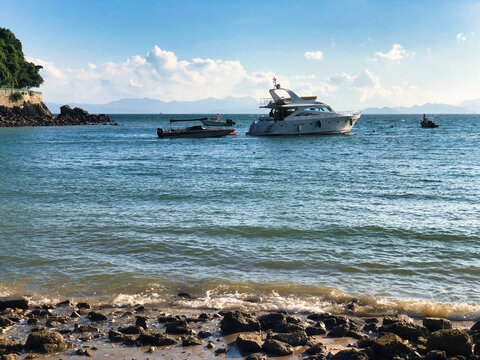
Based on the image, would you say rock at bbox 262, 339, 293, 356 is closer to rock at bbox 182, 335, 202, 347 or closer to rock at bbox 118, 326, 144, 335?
rock at bbox 182, 335, 202, 347

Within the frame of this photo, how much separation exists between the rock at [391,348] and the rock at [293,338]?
1067mm

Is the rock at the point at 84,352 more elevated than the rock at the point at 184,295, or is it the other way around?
the rock at the point at 84,352

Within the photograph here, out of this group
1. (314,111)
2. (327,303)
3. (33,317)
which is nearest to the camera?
(33,317)

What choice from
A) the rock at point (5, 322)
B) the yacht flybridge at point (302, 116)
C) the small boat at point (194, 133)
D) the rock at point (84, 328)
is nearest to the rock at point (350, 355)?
the rock at point (84, 328)

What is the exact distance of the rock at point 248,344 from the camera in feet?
22.0

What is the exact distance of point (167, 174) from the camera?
28.1m

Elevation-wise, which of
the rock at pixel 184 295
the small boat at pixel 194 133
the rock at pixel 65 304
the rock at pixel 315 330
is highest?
the small boat at pixel 194 133

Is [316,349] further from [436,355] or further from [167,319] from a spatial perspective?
[167,319]

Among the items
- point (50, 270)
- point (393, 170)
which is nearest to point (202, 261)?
point (50, 270)

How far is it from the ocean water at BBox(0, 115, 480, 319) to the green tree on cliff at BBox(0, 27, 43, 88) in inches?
3915

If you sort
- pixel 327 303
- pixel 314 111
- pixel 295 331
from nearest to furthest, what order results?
pixel 295 331
pixel 327 303
pixel 314 111

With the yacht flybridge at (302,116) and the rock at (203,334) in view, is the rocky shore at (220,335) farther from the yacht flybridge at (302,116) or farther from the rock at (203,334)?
the yacht flybridge at (302,116)

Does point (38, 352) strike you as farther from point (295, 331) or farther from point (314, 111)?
point (314, 111)

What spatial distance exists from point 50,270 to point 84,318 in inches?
131
